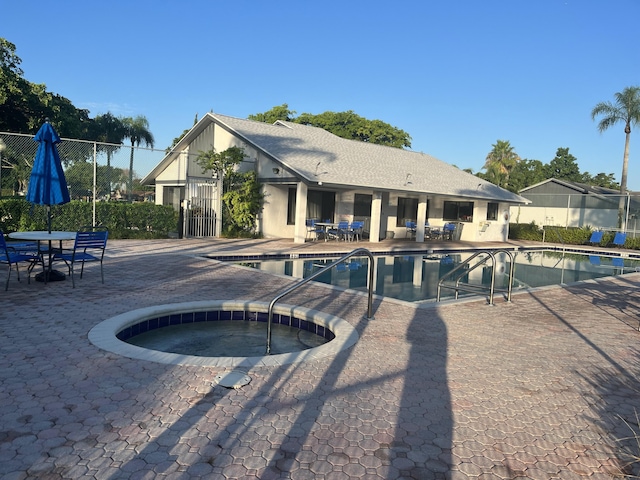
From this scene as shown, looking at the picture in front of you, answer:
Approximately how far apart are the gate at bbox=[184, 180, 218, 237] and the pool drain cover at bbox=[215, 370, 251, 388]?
48.9 ft

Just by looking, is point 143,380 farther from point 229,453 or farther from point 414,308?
point 414,308

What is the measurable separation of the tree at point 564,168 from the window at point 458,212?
43975 millimetres

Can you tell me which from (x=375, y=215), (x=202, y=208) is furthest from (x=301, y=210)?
(x=202, y=208)

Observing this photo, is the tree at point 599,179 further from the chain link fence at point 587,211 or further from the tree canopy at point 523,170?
the chain link fence at point 587,211

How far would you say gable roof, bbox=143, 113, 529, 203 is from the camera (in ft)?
61.4

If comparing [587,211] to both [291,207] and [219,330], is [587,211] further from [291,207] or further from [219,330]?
[219,330]

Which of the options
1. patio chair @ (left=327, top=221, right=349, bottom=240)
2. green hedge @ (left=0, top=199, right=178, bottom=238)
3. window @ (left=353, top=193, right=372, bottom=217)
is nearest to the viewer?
green hedge @ (left=0, top=199, right=178, bottom=238)

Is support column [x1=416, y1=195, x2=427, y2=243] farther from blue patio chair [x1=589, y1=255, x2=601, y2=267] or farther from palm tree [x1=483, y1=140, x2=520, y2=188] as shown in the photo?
palm tree [x1=483, y1=140, x2=520, y2=188]

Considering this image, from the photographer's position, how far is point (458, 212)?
1034 inches

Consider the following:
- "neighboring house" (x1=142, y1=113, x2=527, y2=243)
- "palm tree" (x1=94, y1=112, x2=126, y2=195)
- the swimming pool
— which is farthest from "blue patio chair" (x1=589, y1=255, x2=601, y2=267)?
"palm tree" (x1=94, y1=112, x2=126, y2=195)

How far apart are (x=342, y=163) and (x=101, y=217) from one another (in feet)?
34.0

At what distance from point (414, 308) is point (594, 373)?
3.03 meters

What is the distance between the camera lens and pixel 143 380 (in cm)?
400

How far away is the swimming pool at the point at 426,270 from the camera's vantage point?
1075cm
